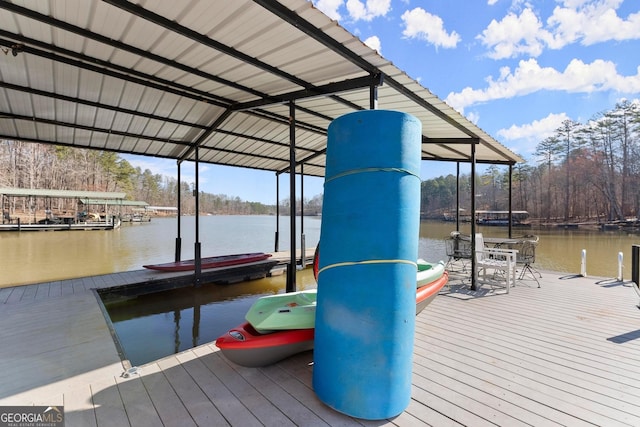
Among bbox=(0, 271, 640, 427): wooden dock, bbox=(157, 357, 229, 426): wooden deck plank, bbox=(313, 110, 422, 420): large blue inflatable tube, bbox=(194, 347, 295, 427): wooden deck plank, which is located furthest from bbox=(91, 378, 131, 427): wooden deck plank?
bbox=(313, 110, 422, 420): large blue inflatable tube

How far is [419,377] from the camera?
2.31 meters

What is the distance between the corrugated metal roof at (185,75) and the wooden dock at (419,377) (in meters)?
2.86

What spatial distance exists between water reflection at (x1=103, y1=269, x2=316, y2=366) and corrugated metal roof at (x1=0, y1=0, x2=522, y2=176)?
3.34 m

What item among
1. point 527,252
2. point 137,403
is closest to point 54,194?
point 137,403

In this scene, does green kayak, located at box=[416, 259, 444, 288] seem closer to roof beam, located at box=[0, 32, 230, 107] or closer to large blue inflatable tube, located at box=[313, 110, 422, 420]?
large blue inflatable tube, located at box=[313, 110, 422, 420]

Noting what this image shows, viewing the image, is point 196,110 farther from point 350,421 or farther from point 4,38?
point 350,421

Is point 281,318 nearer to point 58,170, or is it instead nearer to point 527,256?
point 527,256

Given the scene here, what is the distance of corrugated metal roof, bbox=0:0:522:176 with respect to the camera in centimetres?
259

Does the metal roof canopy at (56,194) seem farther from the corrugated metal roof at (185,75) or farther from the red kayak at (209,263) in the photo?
the red kayak at (209,263)

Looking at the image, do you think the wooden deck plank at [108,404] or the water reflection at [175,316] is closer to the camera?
the wooden deck plank at [108,404]

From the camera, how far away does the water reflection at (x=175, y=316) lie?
4418 mm

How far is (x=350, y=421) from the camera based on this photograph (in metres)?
1.79

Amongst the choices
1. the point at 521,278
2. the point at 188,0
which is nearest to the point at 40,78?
the point at 188,0

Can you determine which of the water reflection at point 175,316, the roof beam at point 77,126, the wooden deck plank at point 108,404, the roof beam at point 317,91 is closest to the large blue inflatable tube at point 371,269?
the wooden deck plank at point 108,404
